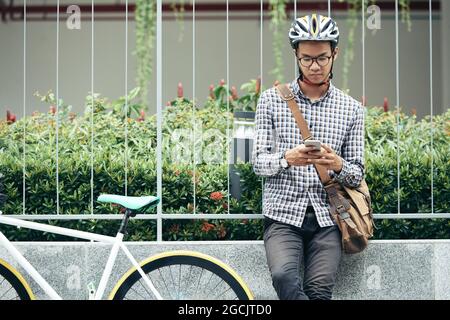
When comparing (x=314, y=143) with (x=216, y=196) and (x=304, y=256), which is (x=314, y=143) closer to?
(x=304, y=256)

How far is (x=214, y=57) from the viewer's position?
29.0 ft

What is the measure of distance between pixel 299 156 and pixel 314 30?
2.22 ft

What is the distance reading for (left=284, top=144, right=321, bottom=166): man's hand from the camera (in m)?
4.63

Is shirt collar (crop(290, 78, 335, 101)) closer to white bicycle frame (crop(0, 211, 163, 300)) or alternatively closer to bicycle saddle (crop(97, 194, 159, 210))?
bicycle saddle (crop(97, 194, 159, 210))

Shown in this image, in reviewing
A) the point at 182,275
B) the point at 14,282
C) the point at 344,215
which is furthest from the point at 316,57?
the point at 14,282

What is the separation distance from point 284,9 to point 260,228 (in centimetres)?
370

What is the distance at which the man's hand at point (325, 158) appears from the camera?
15.2 feet

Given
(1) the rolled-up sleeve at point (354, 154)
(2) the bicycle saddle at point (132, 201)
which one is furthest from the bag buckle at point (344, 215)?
(2) the bicycle saddle at point (132, 201)

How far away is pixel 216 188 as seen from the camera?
554cm

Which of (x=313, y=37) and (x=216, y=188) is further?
(x=216, y=188)

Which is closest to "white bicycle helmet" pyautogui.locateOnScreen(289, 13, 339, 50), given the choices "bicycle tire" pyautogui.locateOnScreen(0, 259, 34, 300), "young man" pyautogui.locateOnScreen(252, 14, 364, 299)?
"young man" pyautogui.locateOnScreen(252, 14, 364, 299)
